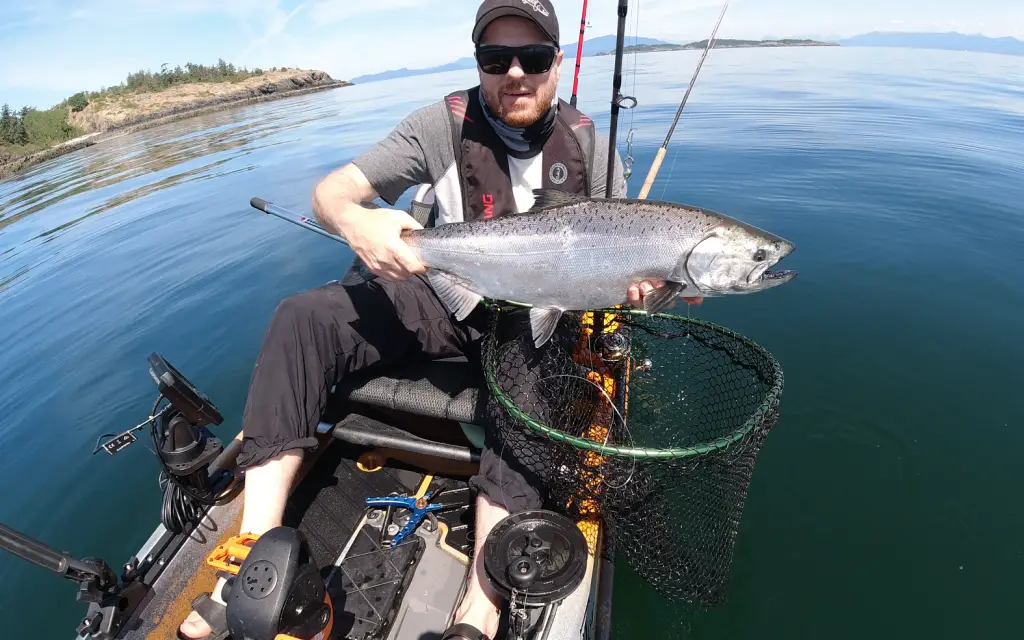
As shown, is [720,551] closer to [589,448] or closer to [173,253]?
[589,448]

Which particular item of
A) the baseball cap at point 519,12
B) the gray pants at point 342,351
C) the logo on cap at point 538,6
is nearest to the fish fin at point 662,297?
the gray pants at point 342,351

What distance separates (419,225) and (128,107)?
87.8 m

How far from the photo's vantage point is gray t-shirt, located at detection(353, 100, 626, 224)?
11.6ft

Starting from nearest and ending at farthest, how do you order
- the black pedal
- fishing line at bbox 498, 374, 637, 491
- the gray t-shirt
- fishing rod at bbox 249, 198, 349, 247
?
1. the black pedal
2. fishing line at bbox 498, 374, 637, 491
3. the gray t-shirt
4. fishing rod at bbox 249, 198, 349, 247

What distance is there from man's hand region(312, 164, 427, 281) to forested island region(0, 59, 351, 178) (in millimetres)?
52104

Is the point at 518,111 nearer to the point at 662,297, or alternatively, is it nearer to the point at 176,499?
the point at 662,297

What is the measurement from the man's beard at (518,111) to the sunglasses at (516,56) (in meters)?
0.12

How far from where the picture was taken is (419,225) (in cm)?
330

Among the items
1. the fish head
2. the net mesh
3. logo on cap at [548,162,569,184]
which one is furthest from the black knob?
logo on cap at [548,162,569,184]

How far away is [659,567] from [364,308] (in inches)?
107

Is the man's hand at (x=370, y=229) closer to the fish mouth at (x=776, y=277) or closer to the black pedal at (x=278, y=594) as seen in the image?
the black pedal at (x=278, y=594)

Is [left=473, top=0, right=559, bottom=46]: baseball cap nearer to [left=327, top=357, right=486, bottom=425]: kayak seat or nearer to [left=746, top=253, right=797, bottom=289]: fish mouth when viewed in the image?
[left=746, top=253, right=797, bottom=289]: fish mouth

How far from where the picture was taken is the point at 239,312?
9.27m

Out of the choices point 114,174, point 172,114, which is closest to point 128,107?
point 172,114
